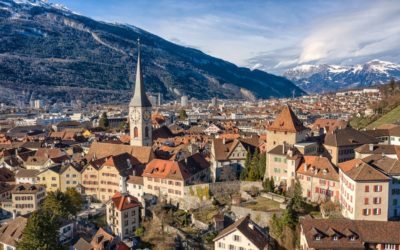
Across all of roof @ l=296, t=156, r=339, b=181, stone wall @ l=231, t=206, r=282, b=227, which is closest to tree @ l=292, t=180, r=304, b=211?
roof @ l=296, t=156, r=339, b=181

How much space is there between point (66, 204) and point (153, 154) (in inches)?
899

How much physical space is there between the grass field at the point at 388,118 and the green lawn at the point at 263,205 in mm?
66828

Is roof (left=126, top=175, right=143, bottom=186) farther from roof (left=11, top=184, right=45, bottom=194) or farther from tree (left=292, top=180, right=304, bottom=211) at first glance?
tree (left=292, top=180, right=304, bottom=211)

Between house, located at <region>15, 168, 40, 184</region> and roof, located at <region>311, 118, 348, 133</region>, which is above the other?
roof, located at <region>311, 118, 348, 133</region>

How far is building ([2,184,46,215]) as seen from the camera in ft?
247

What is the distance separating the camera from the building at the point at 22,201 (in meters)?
75.2

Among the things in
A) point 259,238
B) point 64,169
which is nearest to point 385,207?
point 259,238

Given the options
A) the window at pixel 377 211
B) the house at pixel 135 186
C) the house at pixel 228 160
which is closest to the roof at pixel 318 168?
Answer: the window at pixel 377 211

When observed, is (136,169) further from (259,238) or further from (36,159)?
(259,238)

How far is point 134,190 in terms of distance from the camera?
76688 millimetres

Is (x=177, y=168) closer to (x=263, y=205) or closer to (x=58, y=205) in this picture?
(x=263, y=205)

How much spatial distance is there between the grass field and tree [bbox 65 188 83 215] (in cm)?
8259

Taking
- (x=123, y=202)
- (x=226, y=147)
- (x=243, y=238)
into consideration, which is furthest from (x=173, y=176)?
(x=243, y=238)

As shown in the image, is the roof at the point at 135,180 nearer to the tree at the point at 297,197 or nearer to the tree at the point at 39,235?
the tree at the point at 39,235
